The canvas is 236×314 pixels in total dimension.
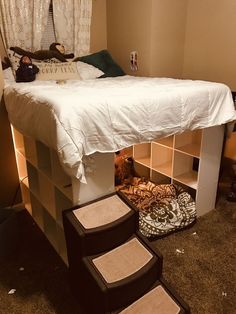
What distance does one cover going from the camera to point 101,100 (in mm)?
1303

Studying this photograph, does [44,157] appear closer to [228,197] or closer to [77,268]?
[77,268]

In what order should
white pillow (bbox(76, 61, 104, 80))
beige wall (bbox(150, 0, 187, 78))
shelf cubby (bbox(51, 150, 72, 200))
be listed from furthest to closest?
1. beige wall (bbox(150, 0, 187, 78))
2. white pillow (bbox(76, 61, 104, 80))
3. shelf cubby (bbox(51, 150, 72, 200))

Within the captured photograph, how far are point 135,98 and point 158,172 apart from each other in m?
1.09

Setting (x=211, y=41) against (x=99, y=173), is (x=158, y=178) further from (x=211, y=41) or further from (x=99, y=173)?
(x=211, y=41)

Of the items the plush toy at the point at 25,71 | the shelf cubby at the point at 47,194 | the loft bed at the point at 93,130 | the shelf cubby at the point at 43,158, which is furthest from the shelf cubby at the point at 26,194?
the plush toy at the point at 25,71

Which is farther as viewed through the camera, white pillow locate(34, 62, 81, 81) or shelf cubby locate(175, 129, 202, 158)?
white pillow locate(34, 62, 81, 81)

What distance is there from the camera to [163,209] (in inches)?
77.5

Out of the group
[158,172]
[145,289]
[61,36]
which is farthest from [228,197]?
[61,36]

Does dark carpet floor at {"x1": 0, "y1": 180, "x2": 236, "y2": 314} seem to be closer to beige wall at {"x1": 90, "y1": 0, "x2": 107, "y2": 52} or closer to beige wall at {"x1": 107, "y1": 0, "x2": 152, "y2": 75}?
beige wall at {"x1": 107, "y1": 0, "x2": 152, "y2": 75}

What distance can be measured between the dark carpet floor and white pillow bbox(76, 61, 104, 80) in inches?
55.2

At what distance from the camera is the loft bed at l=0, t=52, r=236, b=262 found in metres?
1.23

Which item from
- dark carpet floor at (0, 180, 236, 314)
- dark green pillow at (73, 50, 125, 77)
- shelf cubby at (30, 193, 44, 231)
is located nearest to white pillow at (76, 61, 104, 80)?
dark green pillow at (73, 50, 125, 77)

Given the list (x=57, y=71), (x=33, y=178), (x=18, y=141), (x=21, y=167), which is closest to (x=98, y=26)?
(x=57, y=71)

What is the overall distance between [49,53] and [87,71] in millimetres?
379
